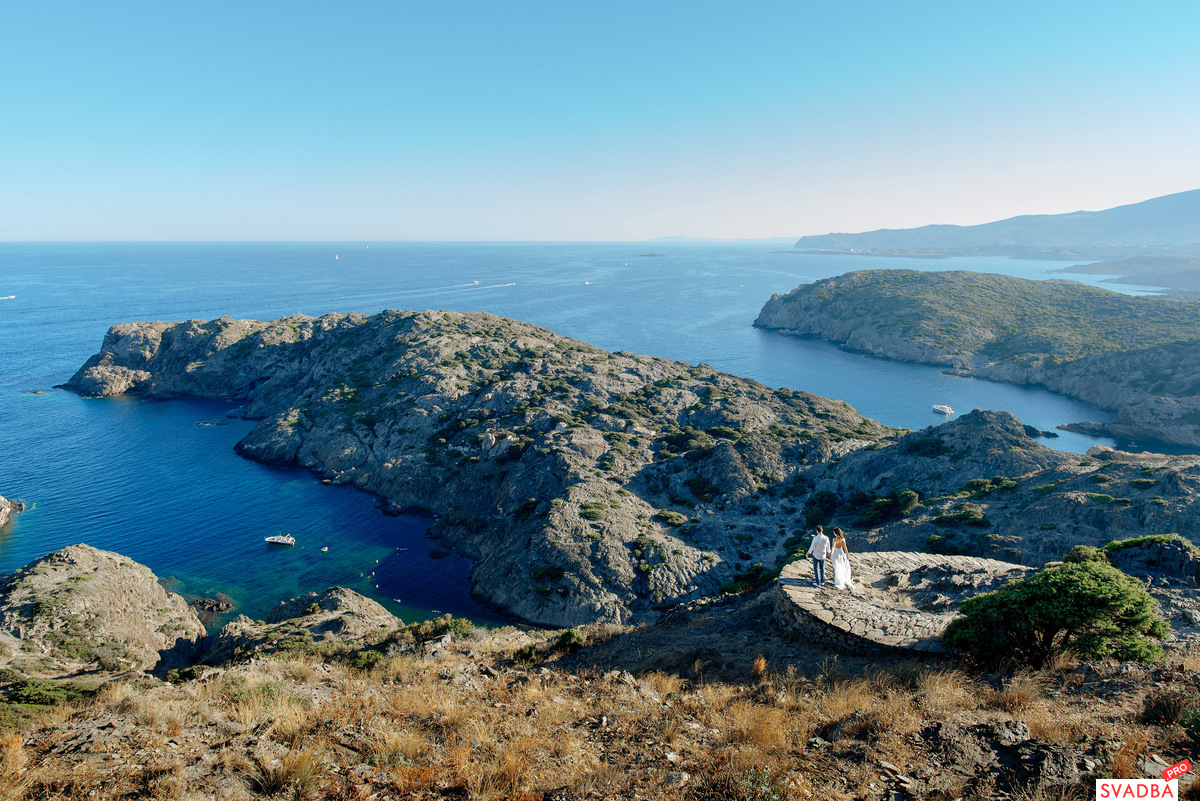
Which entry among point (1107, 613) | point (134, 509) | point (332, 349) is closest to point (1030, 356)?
point (1107, 613)

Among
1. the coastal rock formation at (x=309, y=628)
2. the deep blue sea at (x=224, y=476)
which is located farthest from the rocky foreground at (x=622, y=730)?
the deep blue sea at (x=224, y=476)

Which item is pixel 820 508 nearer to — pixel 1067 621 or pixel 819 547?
pixel 819 547

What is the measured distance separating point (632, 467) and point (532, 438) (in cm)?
1144

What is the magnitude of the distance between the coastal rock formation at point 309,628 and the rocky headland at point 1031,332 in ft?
346

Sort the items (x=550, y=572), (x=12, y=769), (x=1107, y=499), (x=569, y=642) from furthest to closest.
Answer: (x=550, y=572), (x=1107, y=499), (x=569, y=642), (x=12, y=769)

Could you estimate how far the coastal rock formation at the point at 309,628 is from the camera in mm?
26375

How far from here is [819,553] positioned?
1723 centimetres

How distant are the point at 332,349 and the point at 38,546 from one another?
1766 inches

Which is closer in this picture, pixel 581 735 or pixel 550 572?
pixel 581 735

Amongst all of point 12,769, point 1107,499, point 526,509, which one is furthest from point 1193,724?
point 526,509

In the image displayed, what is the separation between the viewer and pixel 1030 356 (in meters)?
114

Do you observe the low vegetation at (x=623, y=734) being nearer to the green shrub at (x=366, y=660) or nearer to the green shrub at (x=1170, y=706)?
the green shrub at (x=1170, y=706)

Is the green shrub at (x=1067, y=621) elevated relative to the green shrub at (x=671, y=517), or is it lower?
elevated

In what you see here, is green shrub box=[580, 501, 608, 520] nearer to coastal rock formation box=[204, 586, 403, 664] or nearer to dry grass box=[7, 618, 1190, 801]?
coastal rock formation box=[204, 586, 403, 664]
